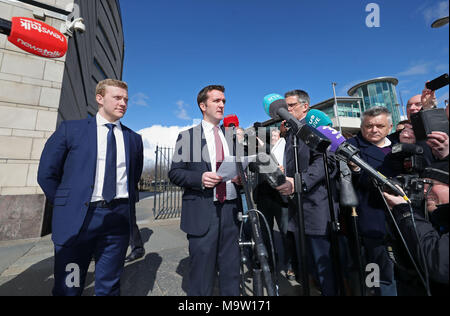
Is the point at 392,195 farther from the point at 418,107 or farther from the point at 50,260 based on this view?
the point at 50,260

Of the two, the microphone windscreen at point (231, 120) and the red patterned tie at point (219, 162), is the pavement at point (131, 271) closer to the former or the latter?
the red patterned tie at point (219, 162)

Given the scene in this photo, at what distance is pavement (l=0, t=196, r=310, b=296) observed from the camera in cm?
239

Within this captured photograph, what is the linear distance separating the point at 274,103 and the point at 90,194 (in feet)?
6.66

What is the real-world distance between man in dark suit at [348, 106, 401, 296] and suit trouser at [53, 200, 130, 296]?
8.02 ft

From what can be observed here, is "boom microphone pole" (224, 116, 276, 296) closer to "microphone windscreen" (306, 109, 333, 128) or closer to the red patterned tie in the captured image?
the red patterned tie

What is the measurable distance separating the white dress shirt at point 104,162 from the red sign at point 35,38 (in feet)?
5.48

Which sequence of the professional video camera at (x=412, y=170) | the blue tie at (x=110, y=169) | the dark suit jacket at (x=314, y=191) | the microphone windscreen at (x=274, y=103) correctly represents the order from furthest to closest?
the microphone windscreen at (x=274, y=103)
the dark suit jacket at (x=314, y=191)
the blue tie at (x=110, y=169)
the professional video camera at (x=412, y=170)

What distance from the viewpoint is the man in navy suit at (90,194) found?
1562 mm

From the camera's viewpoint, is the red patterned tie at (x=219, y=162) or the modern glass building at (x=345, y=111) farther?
the modern glass building at (x=345, y=111)

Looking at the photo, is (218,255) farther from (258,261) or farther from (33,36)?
(33,36)

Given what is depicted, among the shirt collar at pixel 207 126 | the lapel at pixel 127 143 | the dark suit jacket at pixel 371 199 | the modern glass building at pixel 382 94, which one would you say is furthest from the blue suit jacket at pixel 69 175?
the modern glass building at pixel 382 94

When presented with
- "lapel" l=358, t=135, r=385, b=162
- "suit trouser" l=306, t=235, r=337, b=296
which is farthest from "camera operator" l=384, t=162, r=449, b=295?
"lapel" l=358, t=135, r=385, b=162

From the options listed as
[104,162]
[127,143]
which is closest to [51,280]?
[104,162]
